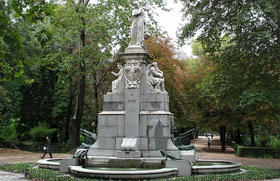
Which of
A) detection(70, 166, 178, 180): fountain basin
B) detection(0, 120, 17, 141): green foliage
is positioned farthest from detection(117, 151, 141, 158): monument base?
detection(0, 120, 17, 141): green foliage

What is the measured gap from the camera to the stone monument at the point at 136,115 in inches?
497

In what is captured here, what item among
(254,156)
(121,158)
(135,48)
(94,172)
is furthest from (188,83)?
(94,172)

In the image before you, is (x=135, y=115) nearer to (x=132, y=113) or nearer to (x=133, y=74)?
(x=132, y=113)

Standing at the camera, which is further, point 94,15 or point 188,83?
point 188,83

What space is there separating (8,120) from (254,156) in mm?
23999

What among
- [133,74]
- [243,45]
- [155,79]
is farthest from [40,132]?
[243,45]

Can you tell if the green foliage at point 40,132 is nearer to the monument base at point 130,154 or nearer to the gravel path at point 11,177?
the gravel path at point 11,177

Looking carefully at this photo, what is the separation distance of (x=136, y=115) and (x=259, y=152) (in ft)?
57.7

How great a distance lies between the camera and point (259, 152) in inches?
1054

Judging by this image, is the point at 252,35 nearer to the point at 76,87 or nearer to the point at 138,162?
the point at 138,162

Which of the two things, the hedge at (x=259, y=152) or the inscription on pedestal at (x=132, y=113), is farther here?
the hedge at (x=259, y=152)

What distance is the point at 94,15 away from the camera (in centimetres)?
2452

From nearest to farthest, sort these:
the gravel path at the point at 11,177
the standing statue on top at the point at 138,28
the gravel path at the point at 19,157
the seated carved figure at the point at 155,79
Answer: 1. the gravel path at the point at 11,177
2. the seated carved figure at the point at 155,79
3. the standing statue on top at the point at 138,28
4. the gravel path at the point at 19,157

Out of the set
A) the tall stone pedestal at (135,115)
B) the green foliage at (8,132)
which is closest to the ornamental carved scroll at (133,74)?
the tall stone pedestal at (135,115)
